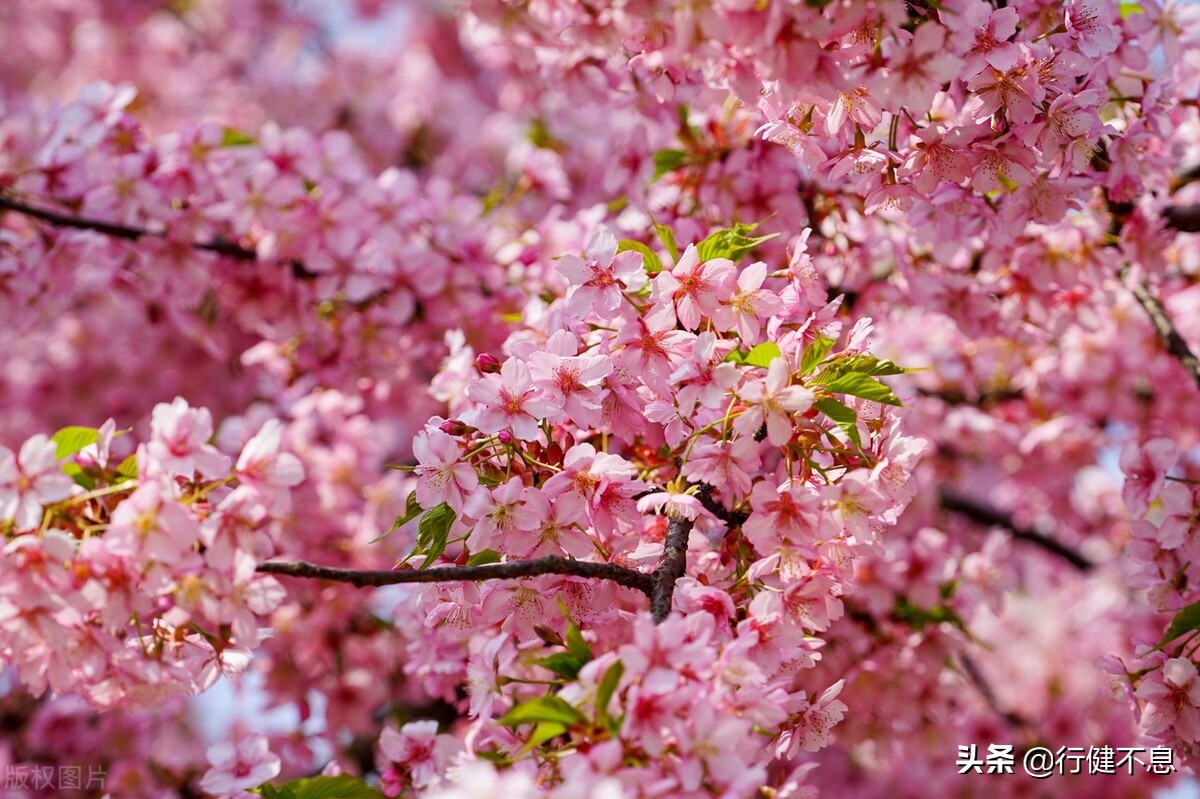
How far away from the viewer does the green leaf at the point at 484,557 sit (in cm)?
172

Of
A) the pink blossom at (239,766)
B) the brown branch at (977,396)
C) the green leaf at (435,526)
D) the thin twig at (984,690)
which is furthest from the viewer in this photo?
the brown branch at (977,396)

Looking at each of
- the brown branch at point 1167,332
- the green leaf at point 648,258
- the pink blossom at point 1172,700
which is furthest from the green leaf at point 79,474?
the brown branch at point 1167,332

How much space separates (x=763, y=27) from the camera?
1414 mm

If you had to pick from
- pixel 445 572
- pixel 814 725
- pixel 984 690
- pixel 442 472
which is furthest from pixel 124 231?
pixel 984 690

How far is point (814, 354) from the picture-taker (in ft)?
5.26

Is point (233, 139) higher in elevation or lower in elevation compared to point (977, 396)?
higher

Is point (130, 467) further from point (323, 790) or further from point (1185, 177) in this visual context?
point (1185, 177)

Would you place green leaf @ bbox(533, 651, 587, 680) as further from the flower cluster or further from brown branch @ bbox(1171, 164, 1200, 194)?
brown branch @ bbox(1171, 164, 1200, 194)

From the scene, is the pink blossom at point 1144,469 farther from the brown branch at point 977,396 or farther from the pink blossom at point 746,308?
the brown branch at point 977,396

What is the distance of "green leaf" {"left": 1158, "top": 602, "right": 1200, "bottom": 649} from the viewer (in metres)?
1.81

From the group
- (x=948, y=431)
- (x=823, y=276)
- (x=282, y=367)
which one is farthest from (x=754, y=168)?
(x=948, y=431)

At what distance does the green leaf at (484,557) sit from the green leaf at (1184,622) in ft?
3.82

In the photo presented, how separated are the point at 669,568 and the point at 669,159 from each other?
127cm

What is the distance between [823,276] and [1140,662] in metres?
1.09
